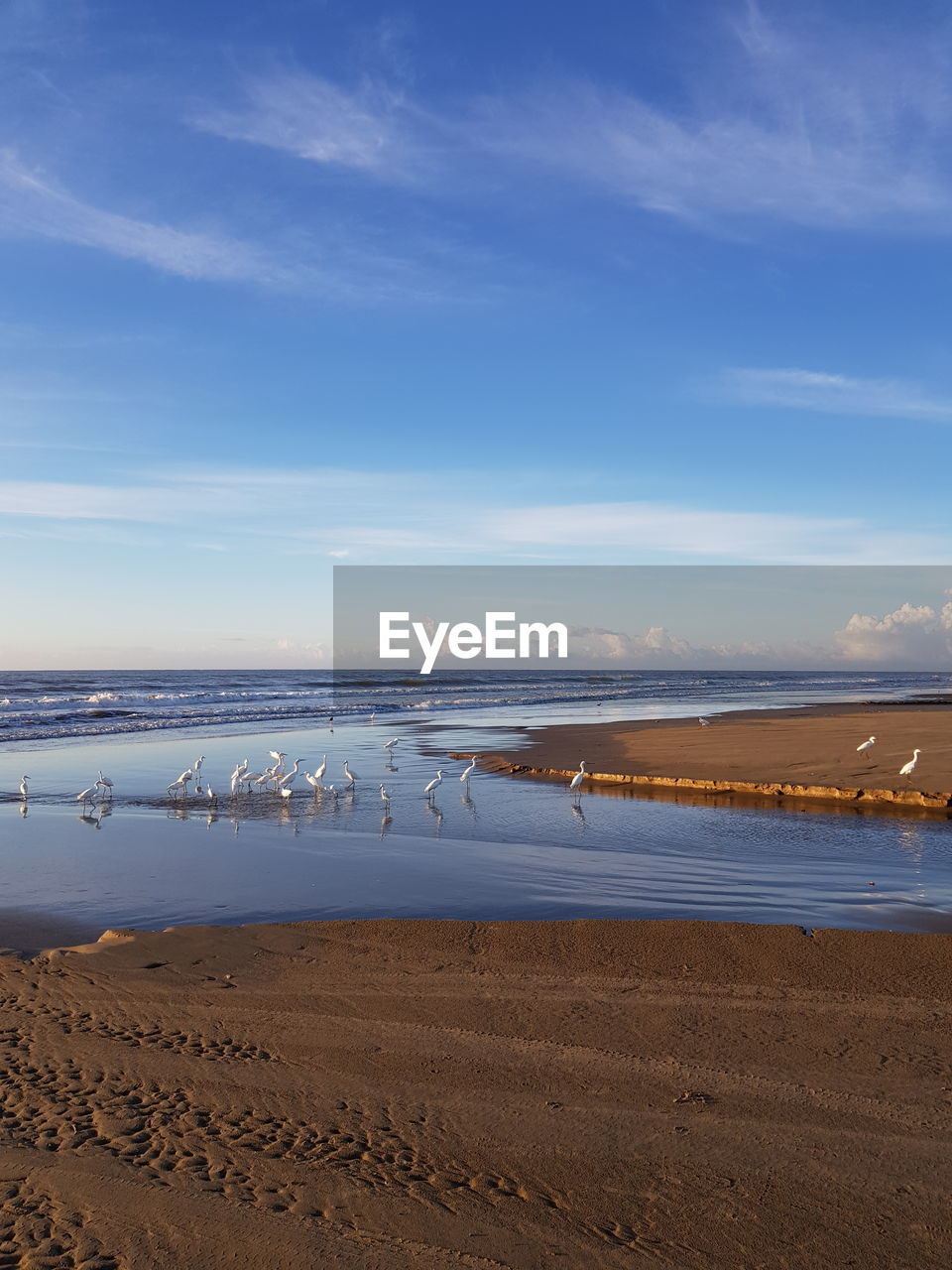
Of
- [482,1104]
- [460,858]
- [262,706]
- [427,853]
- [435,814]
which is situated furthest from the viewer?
[262,706]

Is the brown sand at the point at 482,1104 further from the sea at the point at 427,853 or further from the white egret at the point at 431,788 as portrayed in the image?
the white egret at the point at 431,788

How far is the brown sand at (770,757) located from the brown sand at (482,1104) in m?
9.11

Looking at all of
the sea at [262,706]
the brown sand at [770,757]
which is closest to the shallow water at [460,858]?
the brown sand at [770,757]

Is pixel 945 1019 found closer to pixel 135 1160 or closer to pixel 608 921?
pixel 608 921

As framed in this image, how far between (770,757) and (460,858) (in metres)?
11.1

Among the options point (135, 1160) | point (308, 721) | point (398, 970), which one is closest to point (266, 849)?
point (398, 970)

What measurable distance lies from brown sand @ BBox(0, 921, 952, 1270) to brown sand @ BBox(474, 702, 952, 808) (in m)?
9.11

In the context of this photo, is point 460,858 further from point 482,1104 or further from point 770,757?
point 770,757

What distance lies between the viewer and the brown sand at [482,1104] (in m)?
3.98

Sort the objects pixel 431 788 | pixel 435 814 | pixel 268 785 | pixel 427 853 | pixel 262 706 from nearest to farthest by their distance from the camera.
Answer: pixel 427 853, pixel 435 814, pixel 431 788, pixel 268 785, pixel 262 706

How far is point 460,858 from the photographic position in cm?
1188

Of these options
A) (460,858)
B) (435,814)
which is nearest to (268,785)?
(435,814)

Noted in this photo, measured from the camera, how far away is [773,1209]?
418cm

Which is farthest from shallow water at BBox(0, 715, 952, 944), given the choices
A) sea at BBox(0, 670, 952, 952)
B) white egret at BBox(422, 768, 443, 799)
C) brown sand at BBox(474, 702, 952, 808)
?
brown sand at BBox(474, 702, 952, 808)
